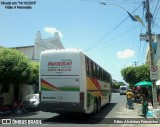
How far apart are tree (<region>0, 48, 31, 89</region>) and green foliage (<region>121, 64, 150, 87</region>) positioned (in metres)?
26.8

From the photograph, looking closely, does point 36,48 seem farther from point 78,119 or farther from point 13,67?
point 78,119

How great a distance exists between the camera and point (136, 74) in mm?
52125

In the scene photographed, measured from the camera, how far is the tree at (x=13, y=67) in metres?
A: 25.9

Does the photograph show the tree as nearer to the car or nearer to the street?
the car

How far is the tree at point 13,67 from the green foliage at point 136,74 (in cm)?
2678

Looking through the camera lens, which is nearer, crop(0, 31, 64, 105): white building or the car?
the car

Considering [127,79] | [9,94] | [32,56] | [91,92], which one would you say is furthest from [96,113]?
[127,79]

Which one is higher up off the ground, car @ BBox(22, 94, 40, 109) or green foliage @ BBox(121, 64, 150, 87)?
green foliage @ BBox(121, 64, 150, 87)

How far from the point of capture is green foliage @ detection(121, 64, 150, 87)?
5028cm

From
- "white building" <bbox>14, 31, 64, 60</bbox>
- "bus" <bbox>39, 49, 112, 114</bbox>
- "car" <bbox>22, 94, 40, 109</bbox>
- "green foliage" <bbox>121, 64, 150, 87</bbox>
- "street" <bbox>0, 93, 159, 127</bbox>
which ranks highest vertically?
"white building" <bbox>14, 31, 64, 60</bbox>

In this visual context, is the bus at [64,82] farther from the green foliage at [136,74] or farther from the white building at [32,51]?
the green foliage at [136,74]

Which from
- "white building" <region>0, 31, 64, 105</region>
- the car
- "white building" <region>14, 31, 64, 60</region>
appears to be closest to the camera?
the car

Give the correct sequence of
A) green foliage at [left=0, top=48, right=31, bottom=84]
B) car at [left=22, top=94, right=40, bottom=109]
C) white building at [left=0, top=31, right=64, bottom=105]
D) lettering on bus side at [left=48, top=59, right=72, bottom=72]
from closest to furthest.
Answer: lettering on bus side at [left=48, top=59, right=72, bottom=72]
green foliage at [left=0, top=48, right=31, bottom=84]
car at [left=22, top=94, right=40, bottom=109]
white building at [left=0, top=31, right=64, bottom=105]

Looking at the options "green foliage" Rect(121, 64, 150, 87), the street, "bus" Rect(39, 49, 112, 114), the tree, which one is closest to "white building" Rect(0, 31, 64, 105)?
the tree
